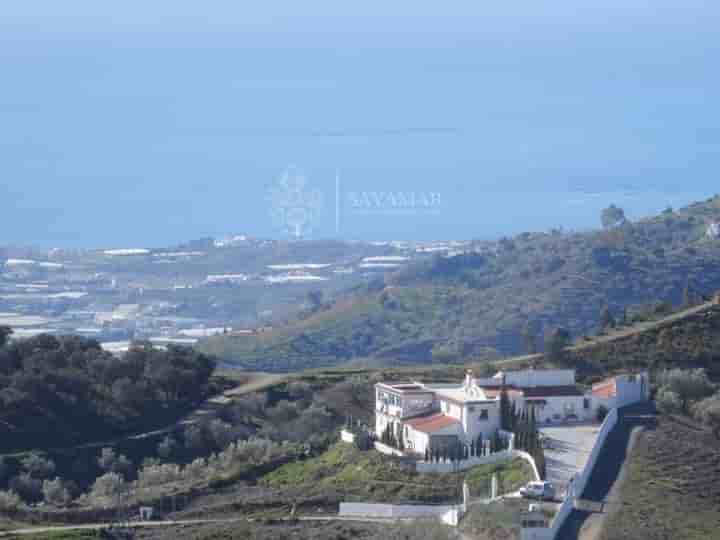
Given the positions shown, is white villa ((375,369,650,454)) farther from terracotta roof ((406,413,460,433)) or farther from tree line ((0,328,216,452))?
tree line ((0,328,216,452))

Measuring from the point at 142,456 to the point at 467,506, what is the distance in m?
18.1

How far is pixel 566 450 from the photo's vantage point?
153 feet

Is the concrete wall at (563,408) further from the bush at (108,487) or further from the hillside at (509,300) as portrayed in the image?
the hillside at (509,300)

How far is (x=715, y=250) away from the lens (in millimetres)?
99938

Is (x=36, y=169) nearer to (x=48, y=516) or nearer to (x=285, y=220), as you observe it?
(x=285, y=220)

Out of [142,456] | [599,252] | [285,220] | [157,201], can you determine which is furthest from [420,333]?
[157,201]

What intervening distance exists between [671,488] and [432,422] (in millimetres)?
7243

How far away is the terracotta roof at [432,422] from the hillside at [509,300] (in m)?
36.1

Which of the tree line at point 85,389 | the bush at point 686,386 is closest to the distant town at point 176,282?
the tree line at point 85,389

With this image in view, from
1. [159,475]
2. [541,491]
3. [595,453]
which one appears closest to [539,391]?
[595,453]

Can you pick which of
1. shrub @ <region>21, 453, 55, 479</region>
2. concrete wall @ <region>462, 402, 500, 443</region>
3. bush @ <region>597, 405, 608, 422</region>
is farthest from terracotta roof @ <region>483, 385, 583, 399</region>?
shrub @ <region>21, 453, 55, 479</region>

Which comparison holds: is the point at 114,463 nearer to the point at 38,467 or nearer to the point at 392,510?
the point at 38,467

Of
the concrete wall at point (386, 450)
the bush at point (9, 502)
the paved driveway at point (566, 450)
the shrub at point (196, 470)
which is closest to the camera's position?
the paved driveway at point (566, 450)

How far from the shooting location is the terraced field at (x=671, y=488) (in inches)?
1623
